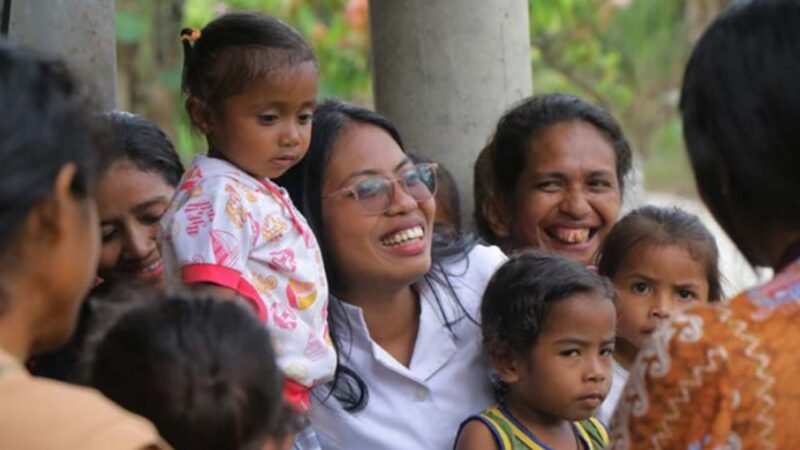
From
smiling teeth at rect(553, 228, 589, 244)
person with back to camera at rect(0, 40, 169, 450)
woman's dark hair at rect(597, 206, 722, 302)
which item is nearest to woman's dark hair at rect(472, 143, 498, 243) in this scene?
smiling teeth at rect(553, 228, 589, 244)

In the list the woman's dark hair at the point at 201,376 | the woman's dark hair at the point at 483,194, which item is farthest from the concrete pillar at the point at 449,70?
the woman's dark hair at the point at 201,376

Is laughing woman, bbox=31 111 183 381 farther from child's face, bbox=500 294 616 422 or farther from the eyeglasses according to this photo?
child's face, bbox=500 294 616 422

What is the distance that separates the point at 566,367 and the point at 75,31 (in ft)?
6.20

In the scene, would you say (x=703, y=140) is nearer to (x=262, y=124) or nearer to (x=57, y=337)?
(x=57, y=337)

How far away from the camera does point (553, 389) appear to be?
4035 mm

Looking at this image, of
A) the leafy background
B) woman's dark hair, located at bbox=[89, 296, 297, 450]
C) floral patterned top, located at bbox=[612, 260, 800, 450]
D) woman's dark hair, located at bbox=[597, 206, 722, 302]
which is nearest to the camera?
floral patterned top, located at bbox=[612, 260, 800, 450]

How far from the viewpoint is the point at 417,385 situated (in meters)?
4.00

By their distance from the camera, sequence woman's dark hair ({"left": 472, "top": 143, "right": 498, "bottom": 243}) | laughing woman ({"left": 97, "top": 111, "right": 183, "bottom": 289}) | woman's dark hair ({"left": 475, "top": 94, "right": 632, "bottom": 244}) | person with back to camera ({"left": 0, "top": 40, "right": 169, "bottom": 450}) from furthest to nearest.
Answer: woman's dark hair ({"left": 472, "top": 143, "right": 498, "bottom": 243}), woman's dark hair ({"left": 475, "top": 94, "right": 632, "bottom": 244}), laughing woman ({"left": 97, "top": 111, "right": 183, "bottom": 289}), person with back to camera ({"left": 0, "top": 40, "right": 169, "bottom": 450})

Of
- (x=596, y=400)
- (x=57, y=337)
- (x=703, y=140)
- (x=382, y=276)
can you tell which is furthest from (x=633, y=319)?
(x=57, y=337)

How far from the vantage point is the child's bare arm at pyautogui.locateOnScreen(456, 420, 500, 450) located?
153 inches

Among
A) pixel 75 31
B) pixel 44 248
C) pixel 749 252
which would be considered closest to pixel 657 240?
pixel 75 31

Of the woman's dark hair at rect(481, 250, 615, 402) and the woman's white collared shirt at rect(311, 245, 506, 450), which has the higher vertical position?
the woman's dark hair at rect(481, 250, 615, 402)

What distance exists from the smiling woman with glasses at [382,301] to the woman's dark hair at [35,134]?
1914 mm

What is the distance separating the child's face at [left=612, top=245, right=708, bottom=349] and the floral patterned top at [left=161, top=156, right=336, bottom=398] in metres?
1.21
